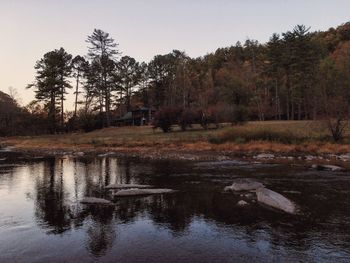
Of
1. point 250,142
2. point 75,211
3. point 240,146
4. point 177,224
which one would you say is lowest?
point 177,224

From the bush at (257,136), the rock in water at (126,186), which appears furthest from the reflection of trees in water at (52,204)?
the bush at (257,136)

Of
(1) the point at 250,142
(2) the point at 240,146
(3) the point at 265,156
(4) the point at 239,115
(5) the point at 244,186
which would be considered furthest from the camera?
(4) the point at 239,115

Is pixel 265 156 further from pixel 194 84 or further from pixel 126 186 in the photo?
pixel 194 84

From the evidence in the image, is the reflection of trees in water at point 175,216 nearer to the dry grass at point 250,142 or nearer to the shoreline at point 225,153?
the shoreline at point 225,153

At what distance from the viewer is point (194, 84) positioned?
109938 millimetres

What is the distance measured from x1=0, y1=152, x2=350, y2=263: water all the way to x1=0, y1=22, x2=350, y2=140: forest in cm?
2841

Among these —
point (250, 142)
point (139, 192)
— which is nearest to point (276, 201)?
point (139, 192)

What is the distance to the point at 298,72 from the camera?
255 feet

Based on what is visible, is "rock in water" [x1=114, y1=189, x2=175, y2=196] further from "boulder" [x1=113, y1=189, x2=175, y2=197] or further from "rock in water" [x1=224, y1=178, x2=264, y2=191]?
"rock in water" [x1=224, y1=178, x2=264, y2=191]

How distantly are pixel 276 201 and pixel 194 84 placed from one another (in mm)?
94952

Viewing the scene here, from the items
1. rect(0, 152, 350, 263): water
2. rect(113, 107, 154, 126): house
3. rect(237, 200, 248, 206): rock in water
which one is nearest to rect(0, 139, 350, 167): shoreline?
rect(0, 152, 350, 263): water

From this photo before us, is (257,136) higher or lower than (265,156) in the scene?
higher

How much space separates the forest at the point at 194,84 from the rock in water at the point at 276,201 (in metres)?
29.9

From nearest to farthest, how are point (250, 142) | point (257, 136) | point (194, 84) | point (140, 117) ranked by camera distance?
point (250, 142)
point (257, 136)
point (140, 117)
point (194, 84)
